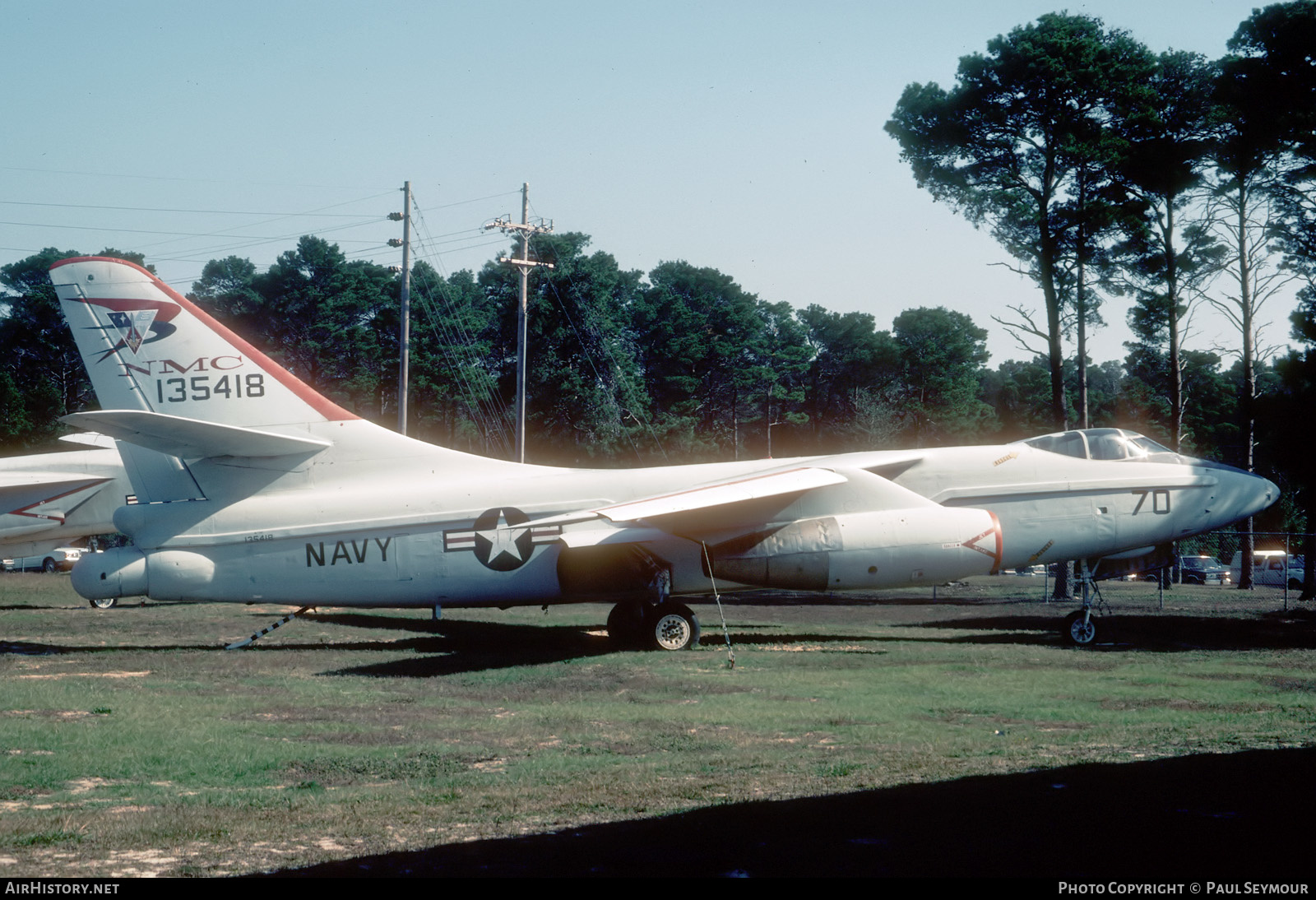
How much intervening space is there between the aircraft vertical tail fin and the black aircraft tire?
7.35 metres

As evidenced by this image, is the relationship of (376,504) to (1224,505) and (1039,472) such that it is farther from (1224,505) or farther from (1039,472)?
(1224,505)

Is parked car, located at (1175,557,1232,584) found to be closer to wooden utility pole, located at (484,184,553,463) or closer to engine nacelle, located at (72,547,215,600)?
wooden utility pole, located at (484,184,553,463)

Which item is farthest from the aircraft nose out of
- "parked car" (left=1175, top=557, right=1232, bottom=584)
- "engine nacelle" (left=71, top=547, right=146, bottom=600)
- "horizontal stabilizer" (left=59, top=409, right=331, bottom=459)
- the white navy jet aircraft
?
"parked car" (left=1175, top=557, right=1232, bottom=584)

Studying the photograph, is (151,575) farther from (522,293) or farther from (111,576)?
(522,293)

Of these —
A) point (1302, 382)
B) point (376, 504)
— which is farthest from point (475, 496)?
point (1302, 382)

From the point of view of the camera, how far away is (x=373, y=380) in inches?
3022

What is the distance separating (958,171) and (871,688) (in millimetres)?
27422

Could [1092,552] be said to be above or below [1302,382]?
below

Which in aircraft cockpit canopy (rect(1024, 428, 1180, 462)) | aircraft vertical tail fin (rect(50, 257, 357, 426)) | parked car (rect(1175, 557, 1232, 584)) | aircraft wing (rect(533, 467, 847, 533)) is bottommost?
parked car (rect(1175, 557, 1232, 584))

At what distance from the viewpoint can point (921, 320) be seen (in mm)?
81250

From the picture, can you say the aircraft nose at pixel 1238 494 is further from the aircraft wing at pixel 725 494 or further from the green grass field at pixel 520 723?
the aircraft wing at pixel 725 494

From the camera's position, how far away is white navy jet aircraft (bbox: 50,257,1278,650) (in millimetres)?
17922

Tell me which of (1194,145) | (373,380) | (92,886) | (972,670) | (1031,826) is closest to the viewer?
(92,886)

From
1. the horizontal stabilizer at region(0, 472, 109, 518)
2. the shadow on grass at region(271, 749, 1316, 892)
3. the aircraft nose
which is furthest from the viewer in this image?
the horizontal stabilizer at region(0, 472, 109, 518)
